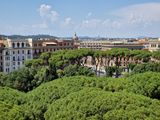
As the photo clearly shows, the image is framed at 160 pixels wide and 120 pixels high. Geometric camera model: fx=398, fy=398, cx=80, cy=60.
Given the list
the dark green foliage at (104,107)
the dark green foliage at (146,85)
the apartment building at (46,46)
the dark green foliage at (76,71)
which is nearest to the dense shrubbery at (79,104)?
the dark green foliage at (104,107)

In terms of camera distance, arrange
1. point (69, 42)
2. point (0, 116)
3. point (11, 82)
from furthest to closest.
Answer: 1. point (69, 42)
2. point (11, 82)
3. point (0, 116)

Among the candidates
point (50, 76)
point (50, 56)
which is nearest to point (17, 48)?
point (50, 56)

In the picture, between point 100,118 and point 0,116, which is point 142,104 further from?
point 0,116

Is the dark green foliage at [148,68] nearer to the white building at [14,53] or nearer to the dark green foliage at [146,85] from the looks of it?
the white building at [14,53]

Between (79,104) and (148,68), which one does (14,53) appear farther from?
(79,104)

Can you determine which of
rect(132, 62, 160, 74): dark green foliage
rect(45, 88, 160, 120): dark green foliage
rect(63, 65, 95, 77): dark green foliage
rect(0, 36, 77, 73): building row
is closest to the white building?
rect(0, 36, 77, 73): building row

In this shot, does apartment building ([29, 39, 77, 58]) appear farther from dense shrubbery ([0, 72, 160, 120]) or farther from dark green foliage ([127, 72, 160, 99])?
dense shrubbery ([0, 72, 160, 120])
